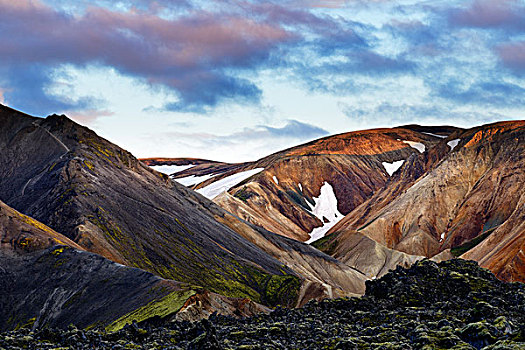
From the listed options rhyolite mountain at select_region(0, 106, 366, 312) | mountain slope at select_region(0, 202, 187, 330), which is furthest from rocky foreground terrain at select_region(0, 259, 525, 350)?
rhyolite mountain at select_region(0, 106, 366, 312)

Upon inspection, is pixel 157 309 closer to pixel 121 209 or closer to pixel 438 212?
pixel 121 209

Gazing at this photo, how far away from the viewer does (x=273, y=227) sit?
577 ft

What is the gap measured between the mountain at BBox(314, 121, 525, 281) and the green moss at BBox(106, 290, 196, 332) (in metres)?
89.3

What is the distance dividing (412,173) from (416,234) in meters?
45.0

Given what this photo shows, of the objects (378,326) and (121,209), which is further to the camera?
(121,209)

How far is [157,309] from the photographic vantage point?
44000 mm

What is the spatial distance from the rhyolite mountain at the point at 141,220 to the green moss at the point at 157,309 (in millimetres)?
26182

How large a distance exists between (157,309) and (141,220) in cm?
4607

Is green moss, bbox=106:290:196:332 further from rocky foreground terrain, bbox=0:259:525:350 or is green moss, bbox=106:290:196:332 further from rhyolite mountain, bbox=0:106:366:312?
rhyolite mountain, bbox=0:106:366:312

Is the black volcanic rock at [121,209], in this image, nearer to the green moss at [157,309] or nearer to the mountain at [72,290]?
the mountain at [72,290]

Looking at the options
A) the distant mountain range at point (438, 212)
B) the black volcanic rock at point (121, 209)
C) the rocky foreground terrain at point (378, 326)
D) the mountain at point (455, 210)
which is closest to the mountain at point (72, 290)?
the rocky foreground terrain at point (378, 326)

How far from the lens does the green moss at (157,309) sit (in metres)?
42.3

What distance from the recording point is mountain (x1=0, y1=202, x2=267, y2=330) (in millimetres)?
45213

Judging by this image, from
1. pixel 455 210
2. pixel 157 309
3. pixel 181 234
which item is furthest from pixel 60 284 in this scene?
pixel 455 210
